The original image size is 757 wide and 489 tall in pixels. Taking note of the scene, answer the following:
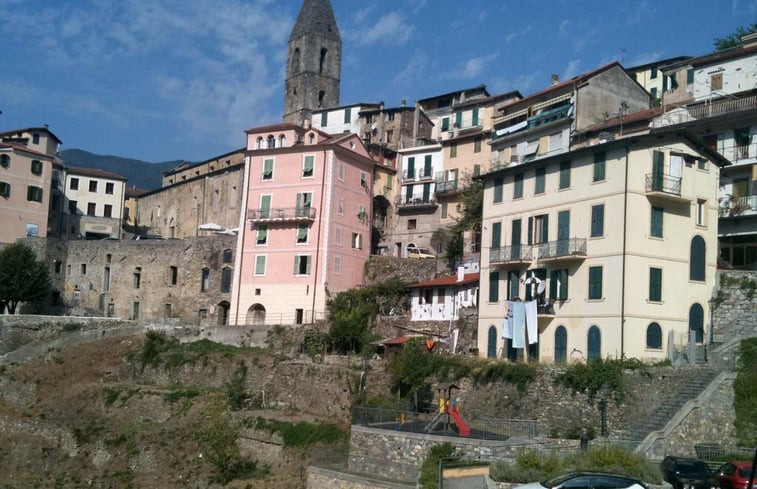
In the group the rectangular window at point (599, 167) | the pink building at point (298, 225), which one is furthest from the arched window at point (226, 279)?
the rectangular window at point (599, 167)

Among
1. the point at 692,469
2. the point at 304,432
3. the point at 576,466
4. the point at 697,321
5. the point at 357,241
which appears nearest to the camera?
the point at 692,469

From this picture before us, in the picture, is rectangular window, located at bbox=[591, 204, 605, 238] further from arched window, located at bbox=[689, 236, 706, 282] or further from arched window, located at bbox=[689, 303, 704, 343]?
arched window, located at bbox=[689, 303, 704, 343]

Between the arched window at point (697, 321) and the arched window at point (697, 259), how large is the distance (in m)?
1.35

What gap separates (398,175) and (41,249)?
31538mm

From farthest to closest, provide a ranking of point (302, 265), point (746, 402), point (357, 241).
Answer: point (357, 241)
point (302, 265)
point (746, 402)

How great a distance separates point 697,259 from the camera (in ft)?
132

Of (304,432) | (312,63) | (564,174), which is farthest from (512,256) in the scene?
(312,63)

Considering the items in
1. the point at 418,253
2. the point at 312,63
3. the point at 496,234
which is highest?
the point at 312,63

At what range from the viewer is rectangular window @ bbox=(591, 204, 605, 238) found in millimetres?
39312

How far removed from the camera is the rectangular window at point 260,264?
63069mm

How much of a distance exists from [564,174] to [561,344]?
819 centimetres

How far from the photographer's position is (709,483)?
26766 mm

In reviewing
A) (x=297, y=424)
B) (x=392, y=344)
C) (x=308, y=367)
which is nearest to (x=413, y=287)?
(x=392, y=344)

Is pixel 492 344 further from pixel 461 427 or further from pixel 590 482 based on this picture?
pixel 590 482
